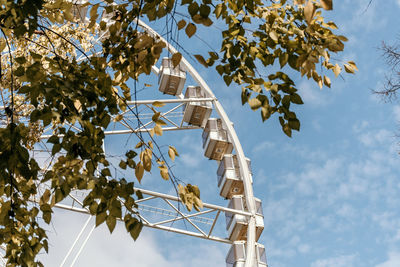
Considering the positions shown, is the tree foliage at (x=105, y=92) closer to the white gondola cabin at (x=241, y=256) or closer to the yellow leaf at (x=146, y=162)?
the yellow leaf at (x=146, y=162)

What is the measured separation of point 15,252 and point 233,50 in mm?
2111

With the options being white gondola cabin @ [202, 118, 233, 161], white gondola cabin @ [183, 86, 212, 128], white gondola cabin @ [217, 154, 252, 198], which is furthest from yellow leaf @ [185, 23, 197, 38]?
white gondola cabin @ [183, 86, 212, 128]

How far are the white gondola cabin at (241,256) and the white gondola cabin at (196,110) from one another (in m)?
5.13

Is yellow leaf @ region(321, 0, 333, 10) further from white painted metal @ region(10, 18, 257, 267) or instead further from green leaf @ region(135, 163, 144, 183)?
white painted metal @ region(10, 18, 257, 267)

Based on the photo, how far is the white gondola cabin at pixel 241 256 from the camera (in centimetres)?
1842

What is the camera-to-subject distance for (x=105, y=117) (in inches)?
140

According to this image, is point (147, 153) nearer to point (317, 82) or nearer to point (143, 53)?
point (143, 53)

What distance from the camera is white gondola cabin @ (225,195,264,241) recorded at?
19266 mm

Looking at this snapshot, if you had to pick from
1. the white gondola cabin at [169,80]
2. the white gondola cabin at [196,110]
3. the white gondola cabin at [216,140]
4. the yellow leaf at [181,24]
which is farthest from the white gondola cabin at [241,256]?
the yellow leaf at [181,24]

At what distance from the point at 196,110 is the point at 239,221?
16.0 ft

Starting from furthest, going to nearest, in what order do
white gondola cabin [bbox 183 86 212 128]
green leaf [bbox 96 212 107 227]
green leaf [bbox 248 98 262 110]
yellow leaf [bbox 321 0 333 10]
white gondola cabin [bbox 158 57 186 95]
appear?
white gondola cabin [bbox 183 86 212 128], white gondola cabin [bbox 158 57 186 95], green leaf [bbox 248 98 262 110], green leaf [bbox 96 212 107 227], yellow leaf [bbox 321 0 333 10]

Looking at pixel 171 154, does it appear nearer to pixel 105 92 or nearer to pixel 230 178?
pixel 105 92

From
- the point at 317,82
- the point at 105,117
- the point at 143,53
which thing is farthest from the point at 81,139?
the point at 317,82

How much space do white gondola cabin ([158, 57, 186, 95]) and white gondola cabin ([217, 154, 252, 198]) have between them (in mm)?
3393
